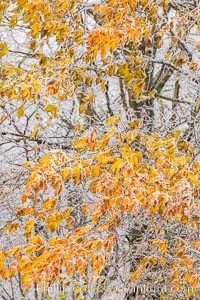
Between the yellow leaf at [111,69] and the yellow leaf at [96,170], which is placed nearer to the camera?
the yellow leaf at [96,170]

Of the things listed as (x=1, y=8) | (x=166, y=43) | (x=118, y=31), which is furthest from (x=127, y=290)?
(x=166, y=43)

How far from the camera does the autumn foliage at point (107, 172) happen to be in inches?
109

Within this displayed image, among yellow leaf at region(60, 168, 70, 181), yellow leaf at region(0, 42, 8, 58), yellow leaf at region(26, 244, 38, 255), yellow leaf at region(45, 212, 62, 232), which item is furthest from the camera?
yellow leaf at region(0, 42, 8, 58)

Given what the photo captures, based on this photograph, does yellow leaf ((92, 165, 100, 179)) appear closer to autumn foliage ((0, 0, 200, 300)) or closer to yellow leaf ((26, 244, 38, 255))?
autumn foliage ((0, 0, 200, 300))

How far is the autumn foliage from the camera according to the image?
2.77m

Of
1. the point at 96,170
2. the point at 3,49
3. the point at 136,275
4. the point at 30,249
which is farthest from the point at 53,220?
the point at 3,49

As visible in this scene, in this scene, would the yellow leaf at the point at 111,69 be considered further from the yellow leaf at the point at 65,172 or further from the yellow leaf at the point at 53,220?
the yellow leaf at the point at 65,172

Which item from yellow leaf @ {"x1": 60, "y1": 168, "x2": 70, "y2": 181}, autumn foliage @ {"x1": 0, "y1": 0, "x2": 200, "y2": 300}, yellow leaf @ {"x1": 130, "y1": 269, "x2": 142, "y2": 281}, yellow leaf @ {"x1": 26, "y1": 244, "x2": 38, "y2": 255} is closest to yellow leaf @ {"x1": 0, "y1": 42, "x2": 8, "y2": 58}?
autumn foliage @ {"x1": 0, "y1": 0, "x2": 200, "y2": 300}

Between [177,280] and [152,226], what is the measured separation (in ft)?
1.34

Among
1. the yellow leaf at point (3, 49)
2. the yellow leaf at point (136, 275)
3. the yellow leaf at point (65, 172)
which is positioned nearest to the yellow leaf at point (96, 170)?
the yellow leaf at point (65, 172)

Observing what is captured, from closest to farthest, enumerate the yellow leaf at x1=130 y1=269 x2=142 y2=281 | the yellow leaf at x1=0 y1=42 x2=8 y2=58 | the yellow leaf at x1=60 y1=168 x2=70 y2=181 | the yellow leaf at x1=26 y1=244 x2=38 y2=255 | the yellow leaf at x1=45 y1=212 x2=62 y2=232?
1. the yellow leaf at x1=60 y1=168 x2=70 y2=181
2. the yellow leaf at x1=26 y1=244 x2=38 y2=255
3. the yellow leaf at x1=45 y1=212 x2=62 y2=232
4. the yellow leaf at x1=130 y1=269 x2=142 y2=281
5. the yellow leaf at x1=0 y1=42 x2=8 y2=58

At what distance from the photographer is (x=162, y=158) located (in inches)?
119

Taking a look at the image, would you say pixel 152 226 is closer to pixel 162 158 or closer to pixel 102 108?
pixel 162 158

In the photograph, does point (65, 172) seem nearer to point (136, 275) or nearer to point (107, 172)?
point (107, 172)
